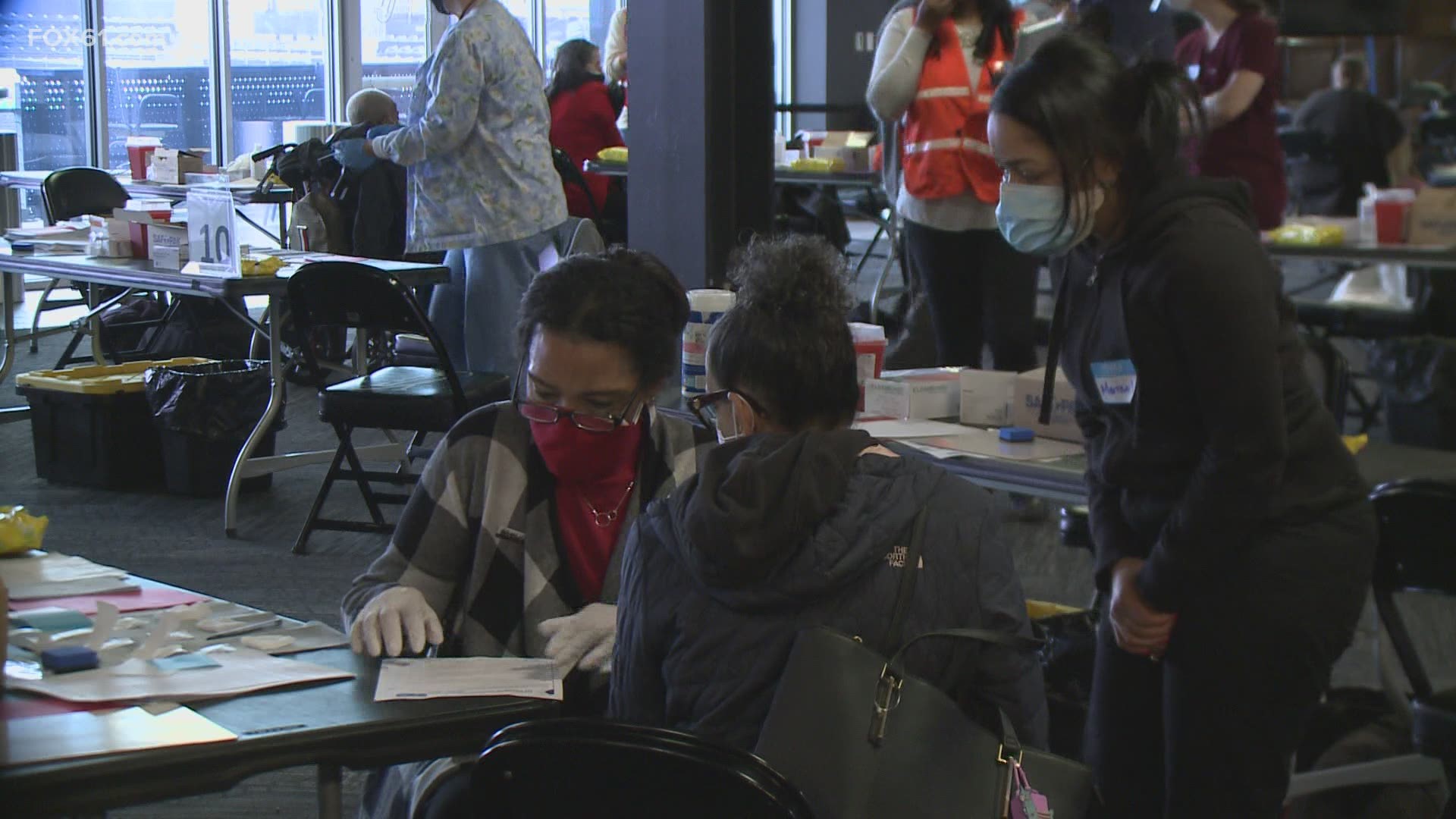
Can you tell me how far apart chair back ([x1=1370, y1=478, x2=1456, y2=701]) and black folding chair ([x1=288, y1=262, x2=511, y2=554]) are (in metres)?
2.80

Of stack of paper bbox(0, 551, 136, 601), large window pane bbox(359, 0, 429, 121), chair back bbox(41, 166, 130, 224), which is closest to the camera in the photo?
stack of paper bbox(0, 551, 136, 601)

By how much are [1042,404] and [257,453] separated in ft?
12.3

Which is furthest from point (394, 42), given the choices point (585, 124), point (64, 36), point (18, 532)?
point (18, 532)

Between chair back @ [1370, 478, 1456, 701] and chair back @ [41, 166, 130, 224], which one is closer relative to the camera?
chair back @ [1370, 478, 1456, 701]

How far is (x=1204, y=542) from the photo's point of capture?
179 cm

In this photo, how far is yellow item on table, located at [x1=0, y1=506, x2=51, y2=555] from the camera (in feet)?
6.91

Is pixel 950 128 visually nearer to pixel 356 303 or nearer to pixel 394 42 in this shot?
pixel 356 303

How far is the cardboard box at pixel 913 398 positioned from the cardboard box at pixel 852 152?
487cm

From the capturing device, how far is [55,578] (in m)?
1.99

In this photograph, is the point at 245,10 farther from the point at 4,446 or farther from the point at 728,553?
the point at 728,553

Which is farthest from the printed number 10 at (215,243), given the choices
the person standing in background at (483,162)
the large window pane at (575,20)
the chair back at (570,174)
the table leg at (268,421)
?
the large window pane at (575,20)

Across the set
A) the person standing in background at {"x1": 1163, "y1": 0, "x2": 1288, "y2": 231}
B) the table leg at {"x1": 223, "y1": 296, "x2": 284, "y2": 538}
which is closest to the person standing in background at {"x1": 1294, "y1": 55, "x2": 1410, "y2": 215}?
the person standing in background at {"x1": 1163, "y1": 0, "x2": 1288, "y2": 231}

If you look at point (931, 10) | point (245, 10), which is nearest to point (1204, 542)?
point (931, 10)

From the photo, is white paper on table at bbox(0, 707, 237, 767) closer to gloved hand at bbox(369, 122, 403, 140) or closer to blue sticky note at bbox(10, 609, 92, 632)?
blue sticky note at bbox(10, 609, 92, 632)
